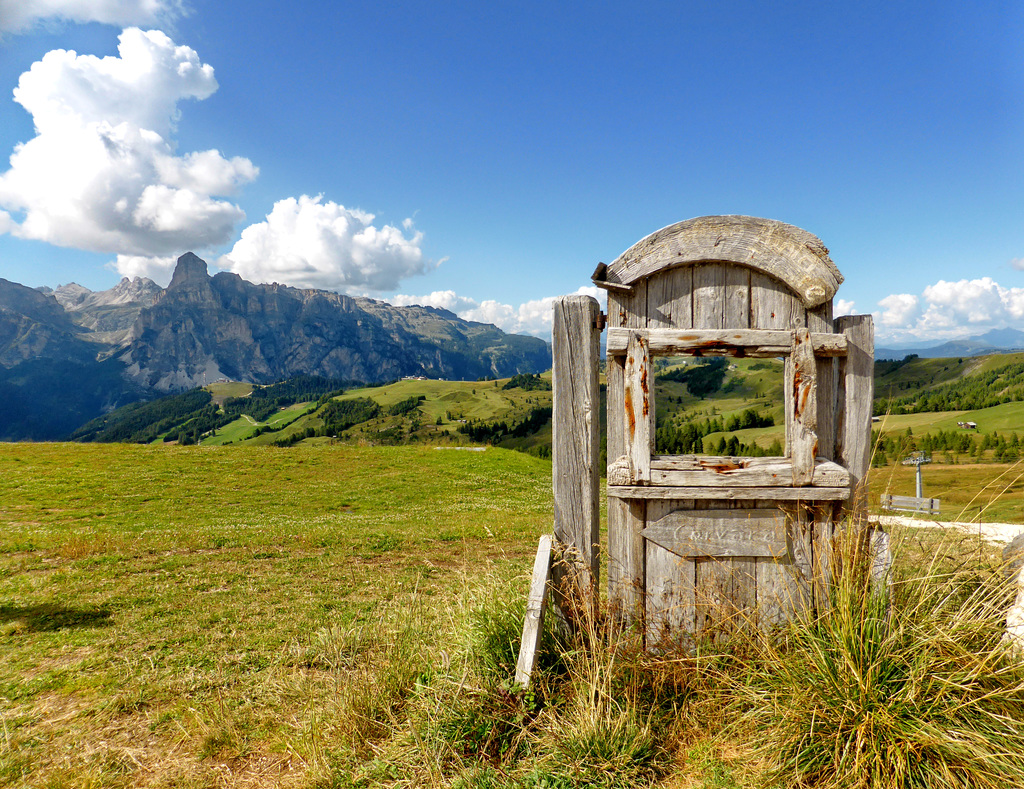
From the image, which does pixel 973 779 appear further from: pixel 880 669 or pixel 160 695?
pixel 160 695

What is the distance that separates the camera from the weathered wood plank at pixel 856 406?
4.50m

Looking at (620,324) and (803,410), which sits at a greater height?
(620,324)

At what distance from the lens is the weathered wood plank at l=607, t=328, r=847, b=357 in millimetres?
4461

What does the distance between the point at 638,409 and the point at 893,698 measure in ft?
8.56

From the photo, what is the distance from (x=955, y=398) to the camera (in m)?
156

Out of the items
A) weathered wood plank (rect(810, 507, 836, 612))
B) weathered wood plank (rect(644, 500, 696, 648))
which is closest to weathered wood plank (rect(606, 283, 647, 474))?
weathered wood plank (rect(644, 500, 696, 648))

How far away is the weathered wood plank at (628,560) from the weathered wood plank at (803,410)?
1.43 m

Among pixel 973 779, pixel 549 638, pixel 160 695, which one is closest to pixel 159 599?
pixel 160 695

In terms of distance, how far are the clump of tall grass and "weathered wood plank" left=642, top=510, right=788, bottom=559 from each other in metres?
0.76

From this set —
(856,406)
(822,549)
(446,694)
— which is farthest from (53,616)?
(856,406)

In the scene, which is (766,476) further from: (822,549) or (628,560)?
(628,560)

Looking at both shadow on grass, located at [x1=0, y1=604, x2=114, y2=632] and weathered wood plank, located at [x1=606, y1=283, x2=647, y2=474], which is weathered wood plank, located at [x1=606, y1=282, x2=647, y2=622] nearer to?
weathered wood plank, located at [x1=606, y1=283, x2=647, y2=474]

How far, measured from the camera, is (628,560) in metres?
4.61

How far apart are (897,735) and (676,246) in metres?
3.92
